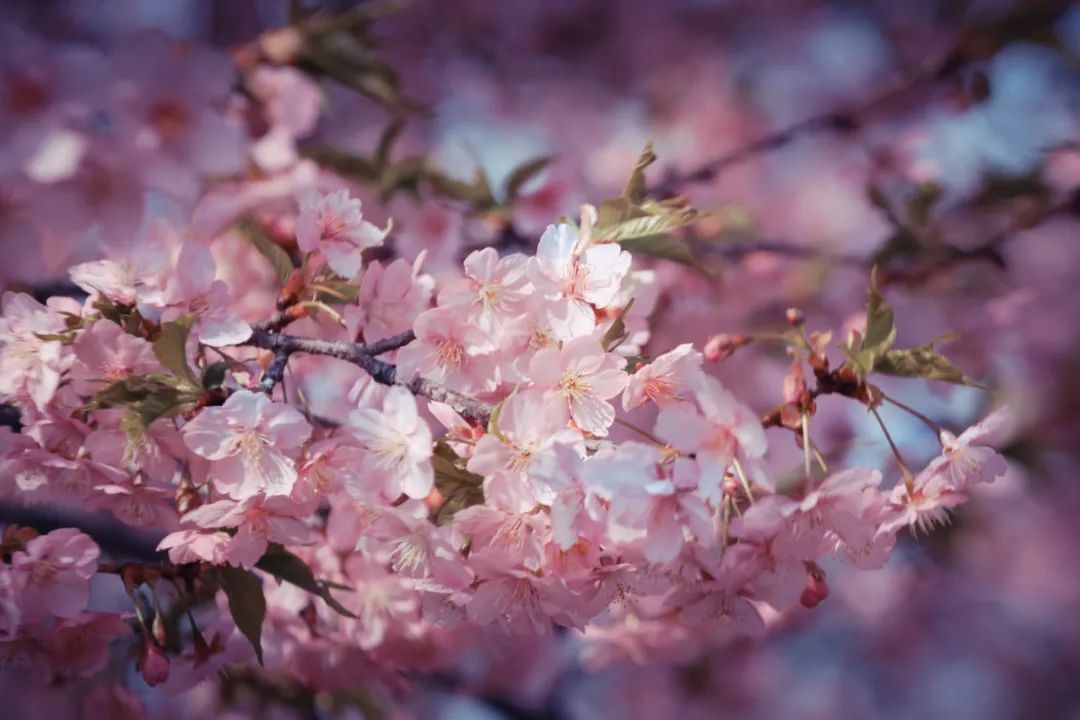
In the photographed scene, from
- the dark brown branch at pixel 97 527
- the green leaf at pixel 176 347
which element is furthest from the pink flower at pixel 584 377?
the dark brown branch at pixel 97 527

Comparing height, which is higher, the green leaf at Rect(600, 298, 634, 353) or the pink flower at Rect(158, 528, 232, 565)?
the green leaf at Rect(600, 298, 634, 353)

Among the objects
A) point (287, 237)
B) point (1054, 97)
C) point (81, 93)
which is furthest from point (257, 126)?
point (1054, 97)

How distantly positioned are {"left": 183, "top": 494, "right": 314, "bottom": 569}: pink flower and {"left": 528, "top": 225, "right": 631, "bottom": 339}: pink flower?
0.33 metres

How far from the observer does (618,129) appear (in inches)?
160

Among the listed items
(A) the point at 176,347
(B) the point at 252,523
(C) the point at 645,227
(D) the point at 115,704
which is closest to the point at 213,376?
(A) the point at 176,347

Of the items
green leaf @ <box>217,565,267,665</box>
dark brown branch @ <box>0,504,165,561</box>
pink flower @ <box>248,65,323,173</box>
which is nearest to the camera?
green leaf @ <box>217,565,267,665</box>

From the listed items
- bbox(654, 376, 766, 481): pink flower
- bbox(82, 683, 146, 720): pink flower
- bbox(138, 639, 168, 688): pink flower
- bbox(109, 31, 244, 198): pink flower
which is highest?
bbox(109, 31, 244, 198): pink flower

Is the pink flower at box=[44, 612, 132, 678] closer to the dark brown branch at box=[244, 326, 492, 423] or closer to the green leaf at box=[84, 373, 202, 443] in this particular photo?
the green leaf at box=[84, 373, 202, 443]

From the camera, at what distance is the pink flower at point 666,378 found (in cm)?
83

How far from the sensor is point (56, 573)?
3.05 ft

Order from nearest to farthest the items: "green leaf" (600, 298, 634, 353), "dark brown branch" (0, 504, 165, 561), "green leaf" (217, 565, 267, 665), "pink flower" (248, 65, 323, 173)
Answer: "green leaf" (600, 298, 634, 353) < "green leaf" (217, 565, 267, 665) < "dark brown branch" (0, 504, 165, 561) < "pink flower" (248, 65, 323, 173)

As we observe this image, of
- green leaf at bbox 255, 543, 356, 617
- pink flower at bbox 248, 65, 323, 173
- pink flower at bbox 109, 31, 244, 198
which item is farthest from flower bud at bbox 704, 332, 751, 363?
pink flower at bbox 248, 65, 323, 173

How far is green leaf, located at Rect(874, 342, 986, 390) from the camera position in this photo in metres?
0.92

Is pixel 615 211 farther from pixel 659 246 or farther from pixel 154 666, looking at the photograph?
pixel 154 666
